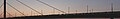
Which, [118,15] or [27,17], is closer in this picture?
[118,15]

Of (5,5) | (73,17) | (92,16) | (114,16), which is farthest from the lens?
(5,5)

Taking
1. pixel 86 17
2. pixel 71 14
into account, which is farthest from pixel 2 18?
pixel 86 17

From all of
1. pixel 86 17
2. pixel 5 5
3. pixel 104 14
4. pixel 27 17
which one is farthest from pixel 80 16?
pixel 5 5

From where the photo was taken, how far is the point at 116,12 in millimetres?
10383

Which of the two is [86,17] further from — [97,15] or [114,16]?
[114,16]

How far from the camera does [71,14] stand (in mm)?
12695

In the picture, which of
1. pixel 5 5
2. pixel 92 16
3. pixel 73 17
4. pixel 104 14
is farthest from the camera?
pixel 5 5

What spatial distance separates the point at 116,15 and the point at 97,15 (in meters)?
1.25

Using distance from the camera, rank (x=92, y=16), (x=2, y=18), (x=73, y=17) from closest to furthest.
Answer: (x=92, y=16)
(x=73, y=17)
(x=2, y=18)

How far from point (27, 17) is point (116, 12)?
17.6 feet

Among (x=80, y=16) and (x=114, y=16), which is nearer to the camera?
(x=114, y=16)

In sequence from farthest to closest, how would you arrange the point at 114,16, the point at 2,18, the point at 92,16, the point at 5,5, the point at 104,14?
1. the point at 5,5
2. the point at 2,18
3. the point at 92,16
4. the point at 104,14
5. the point at 114,16

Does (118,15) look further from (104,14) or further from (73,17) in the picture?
(73,17)

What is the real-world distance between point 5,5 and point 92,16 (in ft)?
19.4
